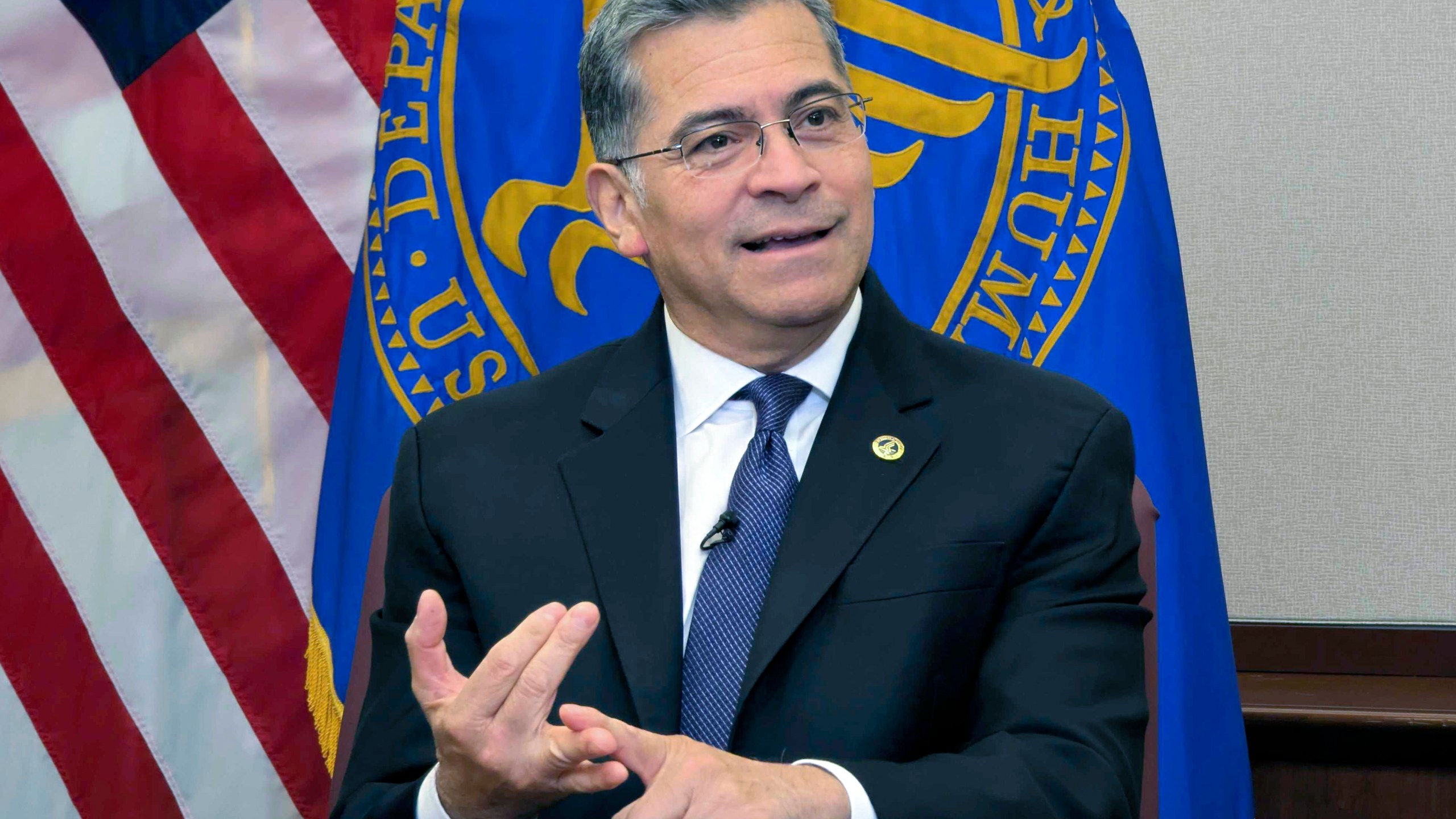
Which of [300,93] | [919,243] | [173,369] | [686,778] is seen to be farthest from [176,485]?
[686,778]

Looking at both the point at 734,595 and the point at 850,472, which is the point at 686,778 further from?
the point at 850,472

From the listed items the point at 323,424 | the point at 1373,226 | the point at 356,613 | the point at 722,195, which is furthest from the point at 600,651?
the point at 1373,226

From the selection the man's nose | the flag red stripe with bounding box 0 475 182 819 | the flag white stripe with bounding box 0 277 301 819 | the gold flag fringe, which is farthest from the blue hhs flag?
the man's nose

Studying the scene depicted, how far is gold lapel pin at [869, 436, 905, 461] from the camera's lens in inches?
61.4

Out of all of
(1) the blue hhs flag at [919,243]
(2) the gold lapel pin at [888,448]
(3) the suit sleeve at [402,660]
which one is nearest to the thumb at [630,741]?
(3) the suit sleeve at [402,660]

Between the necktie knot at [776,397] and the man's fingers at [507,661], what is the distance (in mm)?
492

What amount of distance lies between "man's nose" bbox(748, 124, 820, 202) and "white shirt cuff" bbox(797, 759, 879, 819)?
0.65m

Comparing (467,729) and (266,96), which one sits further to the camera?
(266,96)

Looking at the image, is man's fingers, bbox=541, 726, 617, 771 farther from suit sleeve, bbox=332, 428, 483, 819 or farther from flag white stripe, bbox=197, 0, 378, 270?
flag white stripe, bbox=197, 0, 378, 270

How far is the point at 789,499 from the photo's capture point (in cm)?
155

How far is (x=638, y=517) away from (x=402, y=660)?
325 millimetres

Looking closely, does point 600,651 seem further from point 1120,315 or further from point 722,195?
point 1120,315

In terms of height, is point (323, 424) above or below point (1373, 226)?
above

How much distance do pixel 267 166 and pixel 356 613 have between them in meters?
1.02
